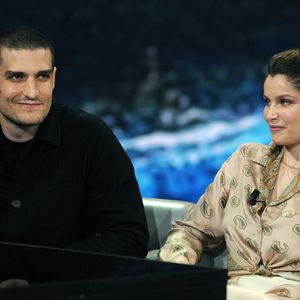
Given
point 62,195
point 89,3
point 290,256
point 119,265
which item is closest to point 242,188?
point 290,256

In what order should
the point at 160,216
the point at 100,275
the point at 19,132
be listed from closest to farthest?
the point at 100,275
the point at 19,132
the point at 160,216

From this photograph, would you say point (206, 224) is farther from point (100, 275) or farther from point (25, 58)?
point (100, 275)

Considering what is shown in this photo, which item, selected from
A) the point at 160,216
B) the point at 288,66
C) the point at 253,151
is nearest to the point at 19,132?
the point at 160,216

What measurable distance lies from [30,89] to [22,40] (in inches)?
6.6

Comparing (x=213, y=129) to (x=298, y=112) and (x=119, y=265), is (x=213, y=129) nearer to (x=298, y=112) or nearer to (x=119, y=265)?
(x=298, y=112)

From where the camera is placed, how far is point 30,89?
2205mm

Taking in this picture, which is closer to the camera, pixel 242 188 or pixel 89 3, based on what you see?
pixel 242 188

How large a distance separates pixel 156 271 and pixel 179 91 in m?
3.00

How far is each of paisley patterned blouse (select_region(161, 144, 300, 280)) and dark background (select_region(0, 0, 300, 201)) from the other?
1.69 metres

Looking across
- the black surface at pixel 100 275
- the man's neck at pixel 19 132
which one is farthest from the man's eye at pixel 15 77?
the black surface at pixel 100 275

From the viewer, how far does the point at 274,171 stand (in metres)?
2.27

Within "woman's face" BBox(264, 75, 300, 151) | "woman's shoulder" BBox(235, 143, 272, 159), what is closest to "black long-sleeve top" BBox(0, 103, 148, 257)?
"woman's shoulder" BBox(235, 143, 272, 159)

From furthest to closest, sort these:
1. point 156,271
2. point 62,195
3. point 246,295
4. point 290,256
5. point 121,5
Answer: point 121,5
point 62,195
point 290,256
point 246,295
point 156,271

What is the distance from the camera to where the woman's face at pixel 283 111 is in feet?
7.18
